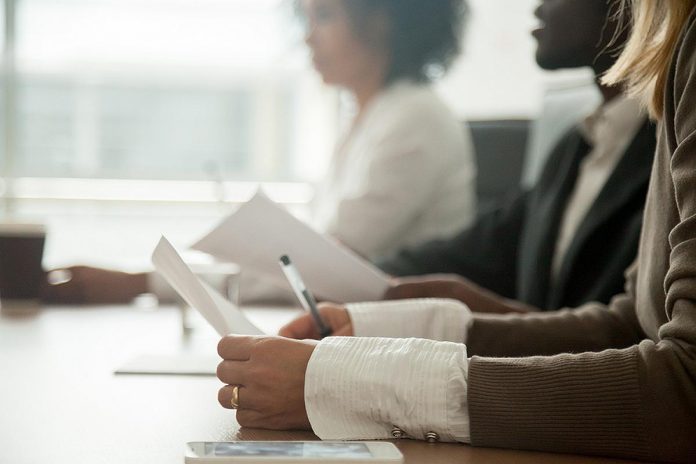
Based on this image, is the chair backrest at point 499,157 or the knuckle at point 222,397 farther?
the chair backrest at point 499,157

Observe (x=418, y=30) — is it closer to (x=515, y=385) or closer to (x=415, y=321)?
(x=415, y=321)

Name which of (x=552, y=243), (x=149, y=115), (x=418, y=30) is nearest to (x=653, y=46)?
(x=552, y=243)

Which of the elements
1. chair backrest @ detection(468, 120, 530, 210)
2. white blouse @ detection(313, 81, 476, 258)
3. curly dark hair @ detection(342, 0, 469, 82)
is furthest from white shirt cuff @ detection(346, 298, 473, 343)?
curly dark hair @ detection(342, 0, 469, 82)

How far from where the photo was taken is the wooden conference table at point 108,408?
0.65 m

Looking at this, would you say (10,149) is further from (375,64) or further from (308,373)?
(308,373)

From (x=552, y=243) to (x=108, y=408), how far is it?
1.00 m

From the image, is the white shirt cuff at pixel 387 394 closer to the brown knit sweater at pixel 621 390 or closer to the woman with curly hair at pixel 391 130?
the brown knit sweater at pixel 621 390

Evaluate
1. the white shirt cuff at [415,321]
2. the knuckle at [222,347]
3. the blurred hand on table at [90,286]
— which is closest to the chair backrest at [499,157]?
the blurred hand on table at [90,286]

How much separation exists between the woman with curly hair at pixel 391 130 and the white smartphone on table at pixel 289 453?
4.68ft

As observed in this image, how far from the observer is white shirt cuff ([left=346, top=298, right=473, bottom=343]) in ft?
3.36

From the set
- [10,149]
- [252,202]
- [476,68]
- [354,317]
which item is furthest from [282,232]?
[10,149]

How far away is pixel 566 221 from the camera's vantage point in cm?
164

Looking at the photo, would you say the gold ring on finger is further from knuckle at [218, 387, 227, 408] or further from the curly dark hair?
the curly dark hair

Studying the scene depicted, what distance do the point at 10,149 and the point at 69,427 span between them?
3.33 metres
